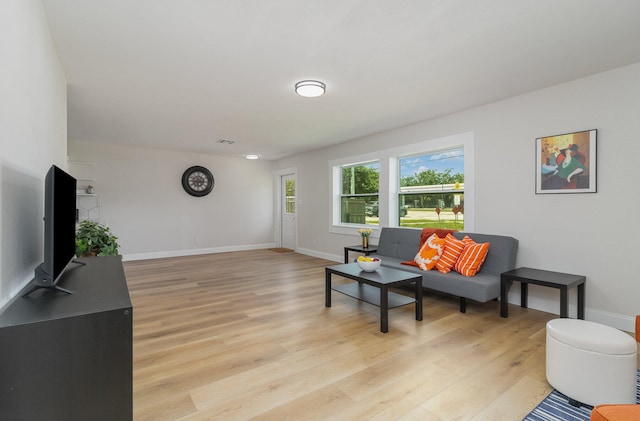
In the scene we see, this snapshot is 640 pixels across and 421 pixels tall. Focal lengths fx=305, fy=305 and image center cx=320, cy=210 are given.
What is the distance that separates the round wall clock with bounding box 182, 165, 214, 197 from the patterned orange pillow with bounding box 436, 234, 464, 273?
5.63 meters

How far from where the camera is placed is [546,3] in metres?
1.89

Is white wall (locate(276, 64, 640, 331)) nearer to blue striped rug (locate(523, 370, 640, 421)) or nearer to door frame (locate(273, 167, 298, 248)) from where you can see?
blue striped rug (locate(523, 370, 640, 421))

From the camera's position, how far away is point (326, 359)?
2273mm

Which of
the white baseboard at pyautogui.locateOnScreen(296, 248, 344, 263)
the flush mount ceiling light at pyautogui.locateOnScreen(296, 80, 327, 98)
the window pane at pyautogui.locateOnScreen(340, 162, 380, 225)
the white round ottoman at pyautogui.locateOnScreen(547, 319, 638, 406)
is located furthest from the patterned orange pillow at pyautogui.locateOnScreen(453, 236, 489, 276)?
the white baseboard at pyautogui.locateOnScreen(296, 248, 344, 263)

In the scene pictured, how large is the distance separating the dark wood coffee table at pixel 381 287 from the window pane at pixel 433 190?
152cm

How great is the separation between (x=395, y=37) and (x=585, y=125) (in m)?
2.22

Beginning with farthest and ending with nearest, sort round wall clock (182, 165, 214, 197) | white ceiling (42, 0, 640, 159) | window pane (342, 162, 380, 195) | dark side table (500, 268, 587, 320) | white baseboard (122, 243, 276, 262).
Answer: round wall clock (182, 165, 214, 197), white baseboard (122, 243, 276, 262), window pane (342, 162, 380, 195), dark side table (500, 268, 587, 320), white ceiling (42, 0, 640, 159)

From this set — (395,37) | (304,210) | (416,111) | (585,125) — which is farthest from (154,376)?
(304,210)

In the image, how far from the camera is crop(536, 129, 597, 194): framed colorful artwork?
9.68 feet

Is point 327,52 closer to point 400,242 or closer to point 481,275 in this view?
point 481,275

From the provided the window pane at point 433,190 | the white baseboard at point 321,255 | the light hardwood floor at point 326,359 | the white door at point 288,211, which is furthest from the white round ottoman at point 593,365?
the white door at point 288,211

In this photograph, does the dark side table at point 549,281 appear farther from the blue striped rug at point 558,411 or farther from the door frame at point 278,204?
the door frame at point 278,204

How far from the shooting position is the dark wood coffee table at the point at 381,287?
278 centimetres

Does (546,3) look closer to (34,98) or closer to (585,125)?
→ (585,125)
